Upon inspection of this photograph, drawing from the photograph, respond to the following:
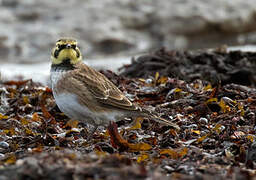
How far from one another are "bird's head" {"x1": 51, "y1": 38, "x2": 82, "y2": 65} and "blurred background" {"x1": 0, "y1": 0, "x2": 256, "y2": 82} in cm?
755

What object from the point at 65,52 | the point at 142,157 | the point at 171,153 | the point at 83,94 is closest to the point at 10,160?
the point at 142,157

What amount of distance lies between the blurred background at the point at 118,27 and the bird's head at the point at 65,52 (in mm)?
7553

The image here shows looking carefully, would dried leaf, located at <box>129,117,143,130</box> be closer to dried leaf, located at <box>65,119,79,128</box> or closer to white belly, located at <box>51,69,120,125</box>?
white belly, located at <box>51,69,120,125</box>

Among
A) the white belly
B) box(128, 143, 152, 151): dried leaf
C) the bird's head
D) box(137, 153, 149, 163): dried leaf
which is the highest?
the bird's head

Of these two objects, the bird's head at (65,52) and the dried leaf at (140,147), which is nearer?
A: the dried leaf at (140,147)

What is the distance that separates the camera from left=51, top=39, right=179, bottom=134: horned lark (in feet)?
22.8

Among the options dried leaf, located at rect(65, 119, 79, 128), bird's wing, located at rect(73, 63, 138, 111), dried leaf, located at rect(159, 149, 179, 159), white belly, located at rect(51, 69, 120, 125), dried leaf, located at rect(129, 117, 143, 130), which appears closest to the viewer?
dried leaf, located at rect(159, 149, 179, 159)

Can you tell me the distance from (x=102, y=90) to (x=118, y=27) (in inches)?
396

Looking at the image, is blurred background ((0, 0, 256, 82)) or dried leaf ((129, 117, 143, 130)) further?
blurred background ((0, 0, 256, 82))

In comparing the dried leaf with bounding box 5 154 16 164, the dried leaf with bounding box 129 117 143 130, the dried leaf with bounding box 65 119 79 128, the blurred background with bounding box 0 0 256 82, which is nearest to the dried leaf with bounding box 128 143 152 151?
the dried leaf with bounding box 129 117 143 130

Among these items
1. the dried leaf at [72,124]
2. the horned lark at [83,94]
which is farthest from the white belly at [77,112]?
the dried leaf at [72,124]

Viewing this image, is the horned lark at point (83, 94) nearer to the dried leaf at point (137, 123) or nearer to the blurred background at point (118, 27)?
the dried leaf at point (137, 123)

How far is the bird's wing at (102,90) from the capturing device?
7137mm

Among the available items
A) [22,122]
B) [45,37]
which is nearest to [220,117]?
[22,122]
